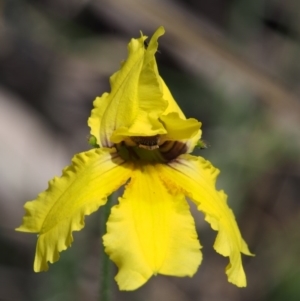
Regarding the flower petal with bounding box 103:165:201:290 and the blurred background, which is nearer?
the flower petal with bounding box 103:165:201:290

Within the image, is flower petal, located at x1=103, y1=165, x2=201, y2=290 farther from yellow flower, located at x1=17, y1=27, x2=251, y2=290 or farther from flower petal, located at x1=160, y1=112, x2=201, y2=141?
flower petal, located at x1=160, y1=112, x2=201, y2=141

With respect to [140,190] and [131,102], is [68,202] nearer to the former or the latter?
[140,190]

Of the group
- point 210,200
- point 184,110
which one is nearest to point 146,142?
point 210,200

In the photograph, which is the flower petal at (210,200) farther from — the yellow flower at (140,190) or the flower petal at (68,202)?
the flower petal at (68,202)

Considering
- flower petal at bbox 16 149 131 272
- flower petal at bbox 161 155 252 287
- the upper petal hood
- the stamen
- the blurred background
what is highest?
the upper petal hood

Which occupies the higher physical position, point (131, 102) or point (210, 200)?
point (131, 102)

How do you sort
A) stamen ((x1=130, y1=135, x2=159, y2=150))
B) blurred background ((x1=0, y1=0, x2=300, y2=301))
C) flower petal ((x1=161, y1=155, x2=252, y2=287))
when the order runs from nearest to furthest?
flower petal ((x1=161, y1=155, x2=252, y2=287)) < stamen ((x1=130, y1=135, x2=159, y2=150)) < blurred background ((x1=0, y1=0, x2=300, y2=301))

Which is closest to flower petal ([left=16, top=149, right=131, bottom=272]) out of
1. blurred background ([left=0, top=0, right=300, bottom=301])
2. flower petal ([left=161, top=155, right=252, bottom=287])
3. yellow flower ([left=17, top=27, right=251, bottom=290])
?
yellow flower ([left=17, top=27, right=251, bottom=290])
